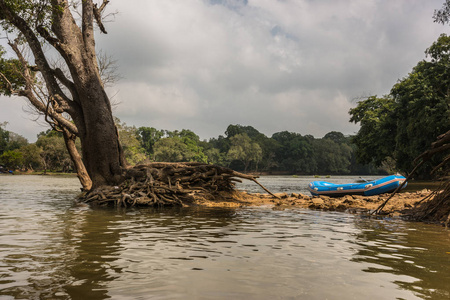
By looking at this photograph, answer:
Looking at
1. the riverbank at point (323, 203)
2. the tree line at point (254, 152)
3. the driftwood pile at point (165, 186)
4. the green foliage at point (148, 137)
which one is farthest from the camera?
the green foliage at point (148, 137)

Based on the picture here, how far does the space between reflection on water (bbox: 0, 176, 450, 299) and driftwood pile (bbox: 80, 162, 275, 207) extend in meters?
5.06

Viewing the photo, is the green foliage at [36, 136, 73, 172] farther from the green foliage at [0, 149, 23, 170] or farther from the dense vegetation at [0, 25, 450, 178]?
the green foliage at [0, 149, 23, 170]

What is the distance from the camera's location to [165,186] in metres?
14.1

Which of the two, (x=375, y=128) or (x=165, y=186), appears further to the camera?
(x=375, y=128)

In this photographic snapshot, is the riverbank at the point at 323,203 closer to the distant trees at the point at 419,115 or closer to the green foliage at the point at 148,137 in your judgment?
the distant trees at the point at 419,115

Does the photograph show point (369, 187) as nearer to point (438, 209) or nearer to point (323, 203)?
point (323, 203)

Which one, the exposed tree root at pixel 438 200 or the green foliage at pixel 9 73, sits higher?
the green foliage at pixel 9 73

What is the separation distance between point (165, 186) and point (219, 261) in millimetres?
9439

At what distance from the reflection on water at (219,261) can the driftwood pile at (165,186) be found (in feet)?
16.6

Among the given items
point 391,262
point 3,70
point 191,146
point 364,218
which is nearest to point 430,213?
point 364,218

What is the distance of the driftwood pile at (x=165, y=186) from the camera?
13703 millimetres

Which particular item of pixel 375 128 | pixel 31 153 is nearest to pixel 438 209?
pixel 375 128

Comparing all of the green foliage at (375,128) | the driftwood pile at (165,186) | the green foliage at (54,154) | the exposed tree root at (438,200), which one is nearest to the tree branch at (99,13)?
the driftwood pile at (165,186)

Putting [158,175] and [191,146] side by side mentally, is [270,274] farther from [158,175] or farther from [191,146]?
[191,146]
